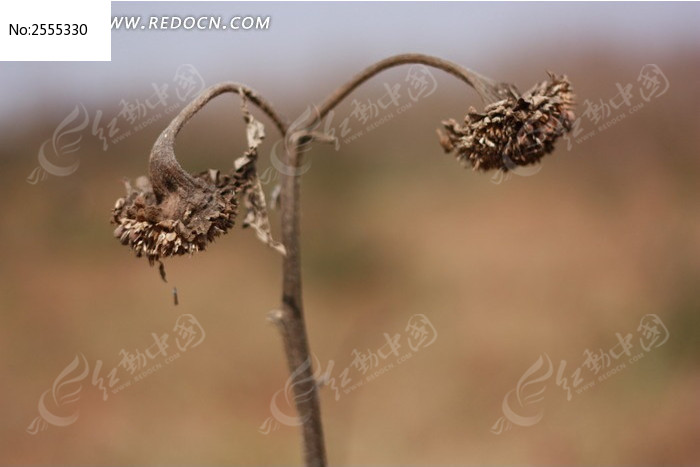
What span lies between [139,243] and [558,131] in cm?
105

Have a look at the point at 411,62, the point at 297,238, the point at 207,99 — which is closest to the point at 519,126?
the point at 411,62

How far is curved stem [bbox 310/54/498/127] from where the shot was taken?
1.63 meters

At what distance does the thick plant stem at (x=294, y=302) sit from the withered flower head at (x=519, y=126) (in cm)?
42

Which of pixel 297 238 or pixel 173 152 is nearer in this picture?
pixel 173 152

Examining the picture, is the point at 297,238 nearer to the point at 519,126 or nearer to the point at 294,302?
the point at 294,302

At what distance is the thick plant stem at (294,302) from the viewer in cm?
164

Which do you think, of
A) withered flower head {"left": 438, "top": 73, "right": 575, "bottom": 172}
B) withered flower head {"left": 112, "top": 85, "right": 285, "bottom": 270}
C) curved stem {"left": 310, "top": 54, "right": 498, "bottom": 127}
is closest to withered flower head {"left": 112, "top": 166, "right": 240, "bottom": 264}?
withered flower head {"left": 112, "top": 85, "right": 285, "bottom": 270}

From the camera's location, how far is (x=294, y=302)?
1653 millimetres

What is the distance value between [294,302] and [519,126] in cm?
70

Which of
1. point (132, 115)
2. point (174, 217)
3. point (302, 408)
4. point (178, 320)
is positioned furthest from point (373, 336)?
point (174, 217)

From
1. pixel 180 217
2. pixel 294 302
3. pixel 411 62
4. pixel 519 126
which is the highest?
pixel 411 62

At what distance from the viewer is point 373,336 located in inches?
157

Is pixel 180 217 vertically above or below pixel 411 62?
below

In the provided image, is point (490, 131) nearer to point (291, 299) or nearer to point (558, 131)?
point (558, 131)
